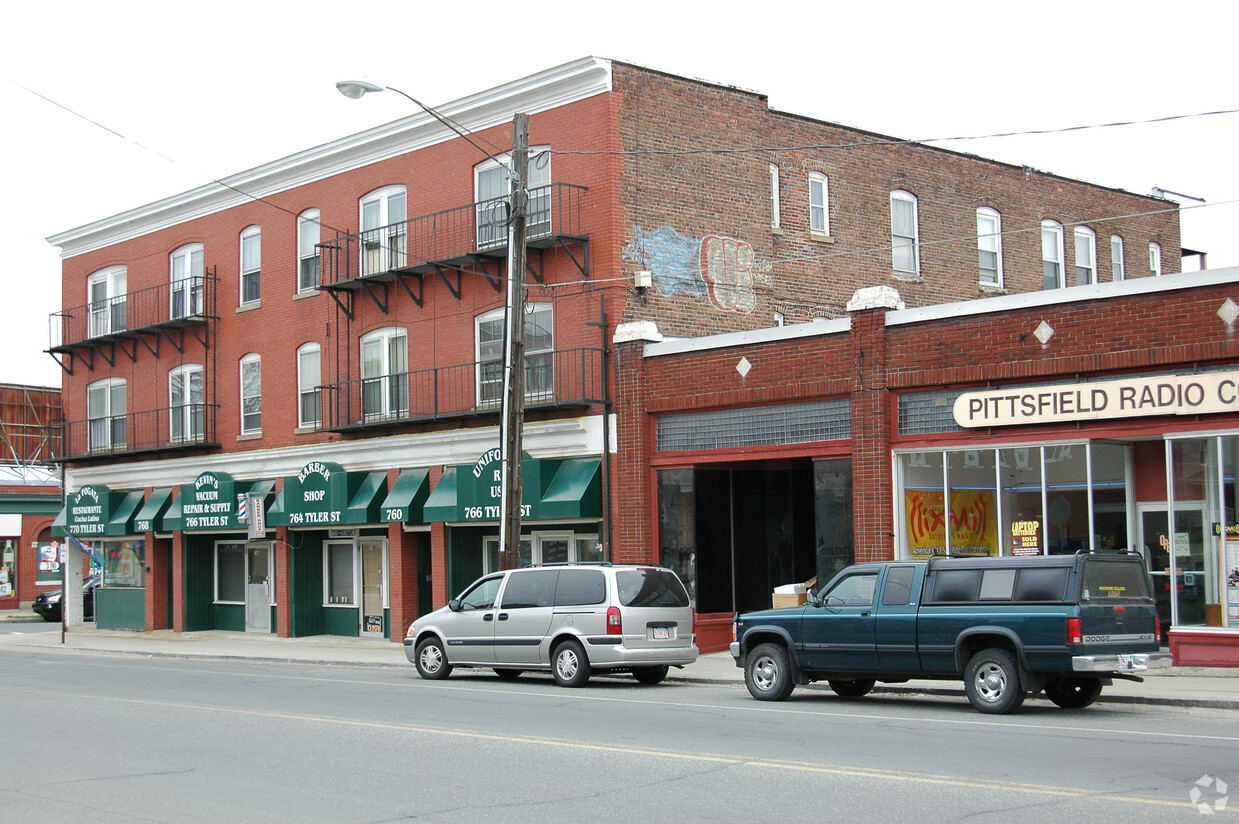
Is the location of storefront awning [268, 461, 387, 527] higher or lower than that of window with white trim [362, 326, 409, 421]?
lower

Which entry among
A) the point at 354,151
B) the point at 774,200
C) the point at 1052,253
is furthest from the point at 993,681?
the point at 1052,253

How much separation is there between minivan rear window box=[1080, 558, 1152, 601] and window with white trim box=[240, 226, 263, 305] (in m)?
23.5

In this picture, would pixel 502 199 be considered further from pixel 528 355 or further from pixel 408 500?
pixel 408 500

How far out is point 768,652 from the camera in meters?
15.8

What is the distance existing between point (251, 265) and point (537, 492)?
40.2ft

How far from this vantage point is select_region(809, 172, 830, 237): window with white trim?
27.6m

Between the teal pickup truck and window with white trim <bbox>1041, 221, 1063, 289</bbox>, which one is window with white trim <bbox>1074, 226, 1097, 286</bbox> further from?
the teal pickup truck

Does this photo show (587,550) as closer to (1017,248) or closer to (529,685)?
(529,685)

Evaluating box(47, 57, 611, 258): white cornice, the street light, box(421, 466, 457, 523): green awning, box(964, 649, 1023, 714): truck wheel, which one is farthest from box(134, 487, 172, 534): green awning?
box(964, 649, 1023, 714): truck wheel

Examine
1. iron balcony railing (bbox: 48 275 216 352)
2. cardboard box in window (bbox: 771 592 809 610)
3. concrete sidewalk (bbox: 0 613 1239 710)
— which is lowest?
concrete sidewalk (bbox: 0 613 1239 710)

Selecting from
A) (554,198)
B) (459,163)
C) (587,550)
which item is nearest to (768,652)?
(587,550)

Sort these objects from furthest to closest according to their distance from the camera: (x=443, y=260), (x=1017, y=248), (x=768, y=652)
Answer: (x=1017, y=248)
(x=443, y=260)
(x=768, y=652)

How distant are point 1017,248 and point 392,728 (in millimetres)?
22545

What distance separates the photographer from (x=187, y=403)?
3438cm
